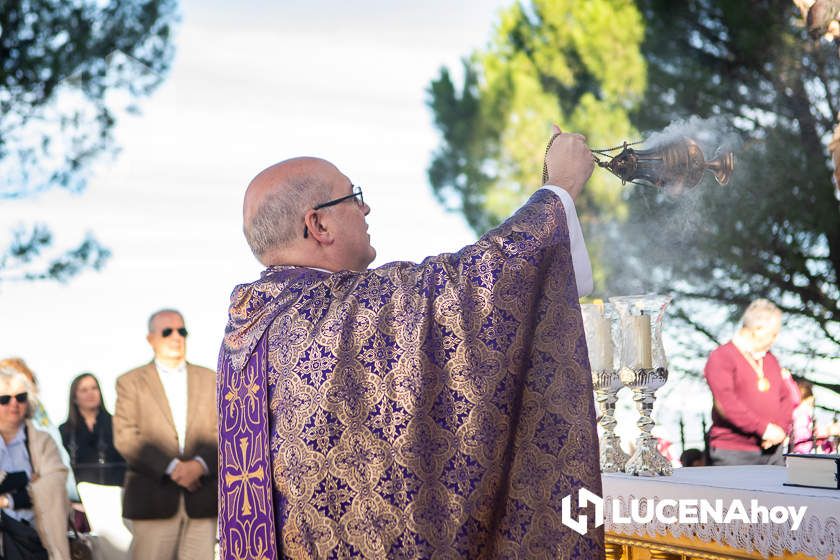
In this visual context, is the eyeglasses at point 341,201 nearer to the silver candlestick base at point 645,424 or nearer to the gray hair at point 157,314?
the silver candlestick base at point 645,424

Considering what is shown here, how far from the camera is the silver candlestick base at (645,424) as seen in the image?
2.62 metres

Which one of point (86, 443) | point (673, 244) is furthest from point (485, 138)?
point (86, 443)

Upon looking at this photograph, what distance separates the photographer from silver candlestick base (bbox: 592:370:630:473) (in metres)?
2.74

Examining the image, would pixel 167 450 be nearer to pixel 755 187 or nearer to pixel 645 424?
pixel 645 424

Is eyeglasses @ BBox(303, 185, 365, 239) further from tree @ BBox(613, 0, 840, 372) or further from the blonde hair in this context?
tree @ BBox(613, 0, 840, 372)

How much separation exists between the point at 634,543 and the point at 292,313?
1003 millimetres

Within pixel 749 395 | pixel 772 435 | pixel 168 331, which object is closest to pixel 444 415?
pixel 772 435

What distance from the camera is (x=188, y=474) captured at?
5.57 m

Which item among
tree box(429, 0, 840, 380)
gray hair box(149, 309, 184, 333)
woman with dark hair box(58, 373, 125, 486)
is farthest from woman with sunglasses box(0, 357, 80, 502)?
tree box(429, 0, 840, 380)

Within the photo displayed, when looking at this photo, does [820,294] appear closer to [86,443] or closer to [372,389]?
[86,443]

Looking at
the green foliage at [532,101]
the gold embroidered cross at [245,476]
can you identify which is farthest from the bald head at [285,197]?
the green foliage at [532,101]

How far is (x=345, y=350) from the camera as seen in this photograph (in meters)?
1.99

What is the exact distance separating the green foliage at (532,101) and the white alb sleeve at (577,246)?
24.9 feet

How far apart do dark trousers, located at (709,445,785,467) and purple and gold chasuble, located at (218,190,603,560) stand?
296 centimetres
